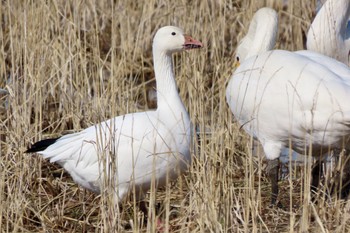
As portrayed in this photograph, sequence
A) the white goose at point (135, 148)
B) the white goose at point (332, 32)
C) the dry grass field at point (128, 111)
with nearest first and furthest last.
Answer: the dry grass field at point (128, 111) < the white goose at point (135, 148) < the white goose at point (332, 32)

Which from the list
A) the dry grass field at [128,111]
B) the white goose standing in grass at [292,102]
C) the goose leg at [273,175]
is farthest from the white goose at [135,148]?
the goose leg at [273,175]

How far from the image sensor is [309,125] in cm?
500

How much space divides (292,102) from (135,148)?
927 mm

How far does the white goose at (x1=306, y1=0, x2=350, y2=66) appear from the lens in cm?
686

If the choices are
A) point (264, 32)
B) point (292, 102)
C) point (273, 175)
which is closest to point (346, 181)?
point (273, 175)

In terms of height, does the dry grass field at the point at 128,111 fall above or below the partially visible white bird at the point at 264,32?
below

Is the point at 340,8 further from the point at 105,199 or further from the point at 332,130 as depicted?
the point at 105,199

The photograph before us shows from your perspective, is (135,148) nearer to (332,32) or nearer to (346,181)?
(346,181)

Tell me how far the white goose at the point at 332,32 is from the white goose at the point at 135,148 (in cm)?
195

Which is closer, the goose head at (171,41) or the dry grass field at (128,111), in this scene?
the dry grass field at (128,111)

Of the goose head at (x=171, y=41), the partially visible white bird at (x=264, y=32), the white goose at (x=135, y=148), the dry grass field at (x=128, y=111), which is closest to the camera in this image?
the dry grass field at (x=128, y=111)

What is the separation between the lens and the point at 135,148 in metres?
4.93

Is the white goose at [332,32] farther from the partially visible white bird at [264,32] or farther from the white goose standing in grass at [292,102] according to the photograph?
the white goose standing in grass at [292,102]

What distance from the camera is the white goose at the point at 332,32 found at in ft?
22.5
